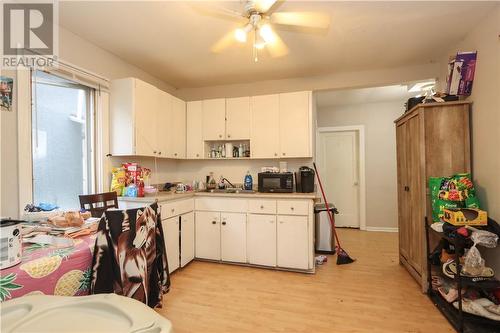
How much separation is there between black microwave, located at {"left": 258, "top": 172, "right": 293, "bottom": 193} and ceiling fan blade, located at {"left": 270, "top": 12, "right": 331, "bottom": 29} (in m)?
1.59

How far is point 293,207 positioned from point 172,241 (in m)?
1.40

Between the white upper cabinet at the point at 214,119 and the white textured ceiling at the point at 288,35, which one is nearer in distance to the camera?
the white textured ceiling at the point at 288,35

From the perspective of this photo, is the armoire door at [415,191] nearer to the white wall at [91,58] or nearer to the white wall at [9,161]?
the white wall at [91,58]

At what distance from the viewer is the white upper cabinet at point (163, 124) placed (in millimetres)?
2986

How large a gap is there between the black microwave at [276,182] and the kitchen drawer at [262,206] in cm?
22

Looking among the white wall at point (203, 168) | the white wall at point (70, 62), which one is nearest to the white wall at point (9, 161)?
the white wall at point (70, 62)

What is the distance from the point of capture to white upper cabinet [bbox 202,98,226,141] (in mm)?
3398

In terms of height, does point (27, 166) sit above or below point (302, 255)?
above

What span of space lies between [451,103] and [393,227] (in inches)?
119

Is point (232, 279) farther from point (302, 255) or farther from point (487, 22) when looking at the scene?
point (487, 22)

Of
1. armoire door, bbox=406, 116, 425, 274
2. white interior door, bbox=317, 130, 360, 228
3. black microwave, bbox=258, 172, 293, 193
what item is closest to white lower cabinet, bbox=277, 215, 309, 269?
black microwave, bbox=258, 172, 293, 193

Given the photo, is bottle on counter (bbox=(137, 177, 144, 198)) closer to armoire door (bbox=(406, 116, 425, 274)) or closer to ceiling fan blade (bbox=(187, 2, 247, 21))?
ceiling fan blade (bbox=(187, 2, 247, 21))

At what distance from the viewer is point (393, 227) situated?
4559 mm

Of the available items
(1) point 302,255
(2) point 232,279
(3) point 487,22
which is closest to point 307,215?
(1) point 302,255
